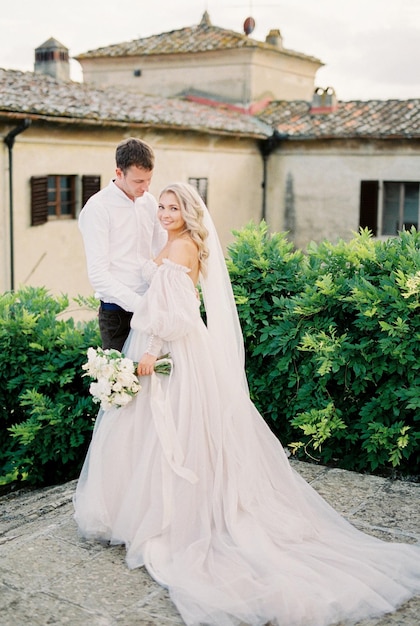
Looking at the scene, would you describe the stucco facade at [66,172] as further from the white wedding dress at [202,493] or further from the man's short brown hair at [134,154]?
the white wedding dress at [202,493]

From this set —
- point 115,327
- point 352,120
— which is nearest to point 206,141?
point 352,120

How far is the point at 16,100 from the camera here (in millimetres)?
14570

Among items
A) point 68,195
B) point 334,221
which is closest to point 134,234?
point 68,195

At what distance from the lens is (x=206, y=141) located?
19.5 metres

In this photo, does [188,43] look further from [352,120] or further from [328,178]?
[328,178]

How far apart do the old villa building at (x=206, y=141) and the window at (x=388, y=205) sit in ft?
0.09

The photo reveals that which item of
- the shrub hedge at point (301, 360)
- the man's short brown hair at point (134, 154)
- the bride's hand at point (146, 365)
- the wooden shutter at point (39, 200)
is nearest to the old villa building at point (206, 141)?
the wooden shutter at point (39, 200)

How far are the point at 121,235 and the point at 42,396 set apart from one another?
6.13 feet

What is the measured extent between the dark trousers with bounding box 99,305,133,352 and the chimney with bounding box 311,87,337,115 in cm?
1756

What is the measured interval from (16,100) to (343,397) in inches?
425

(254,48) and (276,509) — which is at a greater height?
(254,48)

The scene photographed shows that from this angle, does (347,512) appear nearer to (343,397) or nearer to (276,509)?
(276,509)

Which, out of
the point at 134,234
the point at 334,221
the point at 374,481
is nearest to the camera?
the point at 134,234

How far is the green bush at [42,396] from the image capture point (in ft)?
19.7
